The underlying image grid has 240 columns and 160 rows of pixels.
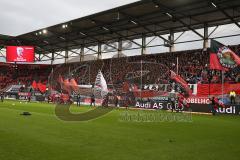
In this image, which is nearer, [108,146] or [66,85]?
[108,146]

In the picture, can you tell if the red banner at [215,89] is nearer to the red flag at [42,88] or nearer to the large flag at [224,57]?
the large flag at [224,57]

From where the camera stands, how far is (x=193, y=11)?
132ft

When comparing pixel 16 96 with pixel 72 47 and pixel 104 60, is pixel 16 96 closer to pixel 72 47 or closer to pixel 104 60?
pixel 72 47

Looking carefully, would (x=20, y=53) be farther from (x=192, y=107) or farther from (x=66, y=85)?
(x=192, y=107)

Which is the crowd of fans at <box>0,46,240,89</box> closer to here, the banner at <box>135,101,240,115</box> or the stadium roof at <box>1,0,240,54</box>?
the banner at <box>135,101,240,115</box>

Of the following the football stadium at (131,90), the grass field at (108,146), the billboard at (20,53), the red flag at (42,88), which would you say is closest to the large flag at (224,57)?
the football stadium at (131,90)

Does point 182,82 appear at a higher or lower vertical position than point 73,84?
higher

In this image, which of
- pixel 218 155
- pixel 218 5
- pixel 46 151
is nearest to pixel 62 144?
pixel 46 151

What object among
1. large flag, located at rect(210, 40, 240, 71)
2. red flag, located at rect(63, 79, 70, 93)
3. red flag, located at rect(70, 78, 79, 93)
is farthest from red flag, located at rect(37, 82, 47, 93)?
large flag, located at rect(210, 40, 240, 71)

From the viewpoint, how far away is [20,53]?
71875mm

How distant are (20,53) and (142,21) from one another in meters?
34.7

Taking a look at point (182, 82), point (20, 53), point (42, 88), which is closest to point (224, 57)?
point (182, 82)

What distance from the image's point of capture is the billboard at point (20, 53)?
233ft

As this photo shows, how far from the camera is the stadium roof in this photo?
3862 cm
